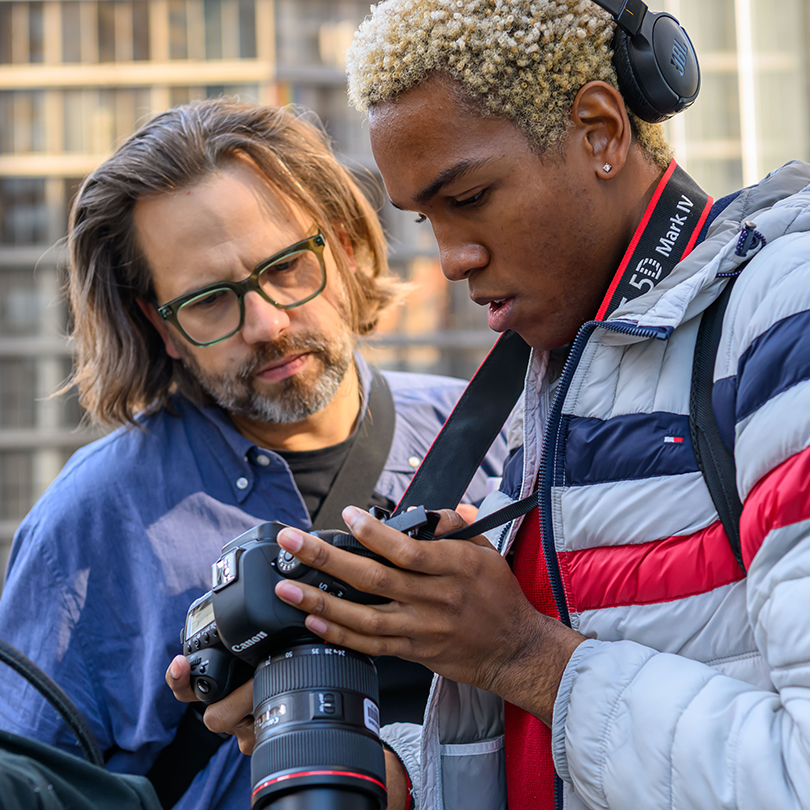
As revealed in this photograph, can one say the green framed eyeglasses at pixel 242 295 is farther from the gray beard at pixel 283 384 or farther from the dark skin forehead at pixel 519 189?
the dark skin forehead at pixel 519 189

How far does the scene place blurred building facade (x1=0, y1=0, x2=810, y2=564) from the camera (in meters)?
15.5

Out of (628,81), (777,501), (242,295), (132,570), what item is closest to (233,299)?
(242,295)

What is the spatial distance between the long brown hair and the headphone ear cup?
93cm

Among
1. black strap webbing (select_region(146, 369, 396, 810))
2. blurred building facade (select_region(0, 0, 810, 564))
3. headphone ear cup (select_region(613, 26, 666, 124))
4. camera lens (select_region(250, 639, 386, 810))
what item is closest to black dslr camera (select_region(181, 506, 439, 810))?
camera lens (select_region(250, 639, 386, 810))

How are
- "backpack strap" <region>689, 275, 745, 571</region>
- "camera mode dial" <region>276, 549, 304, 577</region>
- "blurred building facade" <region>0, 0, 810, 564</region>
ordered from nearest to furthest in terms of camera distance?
"backpack strap" <region>689, 275, 745, 571</region>
"camera mode dial" <region>276, 549, 304, 577</region>
"blurred building facade" <region>0, 0, 810, 564</region>

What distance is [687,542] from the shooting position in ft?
3.14

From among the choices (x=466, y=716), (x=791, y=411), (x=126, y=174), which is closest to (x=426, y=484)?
(x=466, y=716)

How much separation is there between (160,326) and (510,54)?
1.18 m

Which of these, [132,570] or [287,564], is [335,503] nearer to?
[132,570]

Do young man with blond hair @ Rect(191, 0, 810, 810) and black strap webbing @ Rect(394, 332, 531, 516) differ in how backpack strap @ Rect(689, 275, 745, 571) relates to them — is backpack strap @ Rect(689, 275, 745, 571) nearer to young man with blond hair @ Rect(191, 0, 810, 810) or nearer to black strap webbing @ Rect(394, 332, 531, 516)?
young man with blond hair @ Rect(191, 0, 810, 810)

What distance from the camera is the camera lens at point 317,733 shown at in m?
0.93

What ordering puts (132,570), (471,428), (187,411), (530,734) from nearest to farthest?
(530,734)
(471,428)
(132,570)
(187,411)

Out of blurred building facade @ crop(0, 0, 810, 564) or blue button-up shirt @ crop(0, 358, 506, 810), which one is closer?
blue button-up shirt @ crop(0, 358, 506, 810)

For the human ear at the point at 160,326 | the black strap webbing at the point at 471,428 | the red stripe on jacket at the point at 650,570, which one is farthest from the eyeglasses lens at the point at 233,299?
the red stripe on jacket at the point at 650,570
